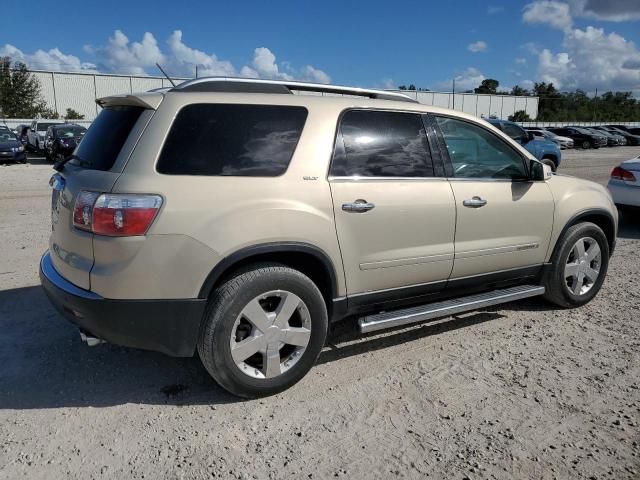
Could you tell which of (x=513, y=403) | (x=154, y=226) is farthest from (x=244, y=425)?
(x=513, y=403)

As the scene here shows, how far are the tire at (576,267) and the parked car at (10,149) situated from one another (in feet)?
69.1

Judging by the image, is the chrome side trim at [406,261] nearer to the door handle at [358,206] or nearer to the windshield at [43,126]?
the door handle at [358,206]

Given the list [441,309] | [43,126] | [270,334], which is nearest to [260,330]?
[270,334]

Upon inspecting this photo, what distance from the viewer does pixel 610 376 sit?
3.65 meters

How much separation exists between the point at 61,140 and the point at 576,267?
21.0 meters

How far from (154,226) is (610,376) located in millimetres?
3152

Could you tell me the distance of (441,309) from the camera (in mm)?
3979

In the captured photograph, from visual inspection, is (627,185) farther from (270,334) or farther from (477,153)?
(270,334)

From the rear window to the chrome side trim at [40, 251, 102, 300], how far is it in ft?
2.30

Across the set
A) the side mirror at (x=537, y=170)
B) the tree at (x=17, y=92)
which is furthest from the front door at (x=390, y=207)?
the tree at (x=17, y=92)

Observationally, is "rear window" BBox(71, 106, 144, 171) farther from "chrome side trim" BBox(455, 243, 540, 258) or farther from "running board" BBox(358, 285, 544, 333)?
"chrome side trim" BBox(455, 243, 540, 258)

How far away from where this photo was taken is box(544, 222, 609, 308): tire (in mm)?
4738

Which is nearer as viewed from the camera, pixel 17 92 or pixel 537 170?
pixel 537 170

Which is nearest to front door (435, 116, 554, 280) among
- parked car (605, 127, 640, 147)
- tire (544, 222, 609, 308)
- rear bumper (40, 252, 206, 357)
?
tire (544, 222, 609, 308)
